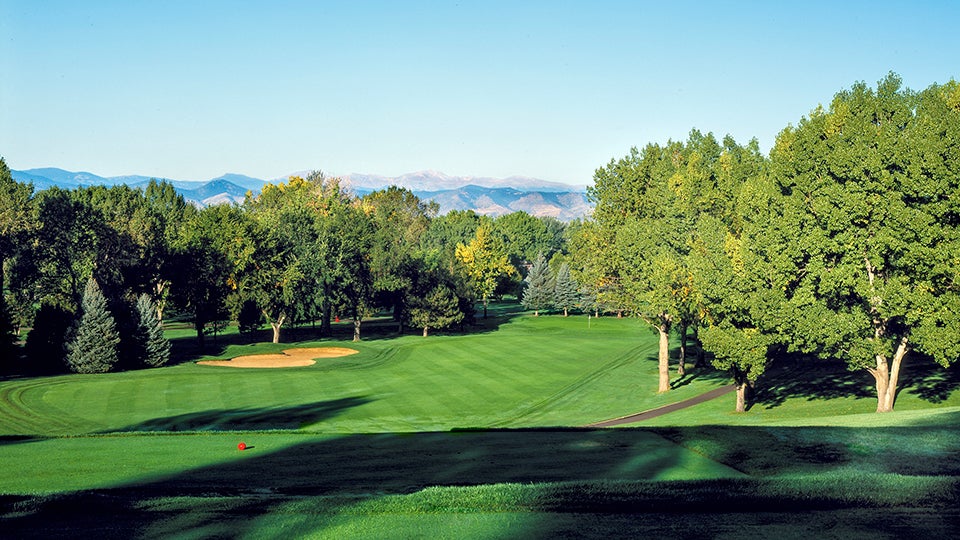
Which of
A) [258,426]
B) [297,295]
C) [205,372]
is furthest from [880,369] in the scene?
[297,295]

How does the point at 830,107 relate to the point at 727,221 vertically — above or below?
above

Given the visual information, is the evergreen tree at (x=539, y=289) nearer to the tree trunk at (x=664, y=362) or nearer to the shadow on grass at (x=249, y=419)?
the tree trunk at (x=664, y=362)

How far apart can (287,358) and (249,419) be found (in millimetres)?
27151

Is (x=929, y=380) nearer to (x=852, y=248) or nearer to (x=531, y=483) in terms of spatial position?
(x=852, y=248)

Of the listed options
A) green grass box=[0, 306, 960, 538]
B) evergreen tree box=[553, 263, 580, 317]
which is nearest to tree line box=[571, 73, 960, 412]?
green grass box=[0, 306, 960, 538]

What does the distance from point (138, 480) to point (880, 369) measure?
3056 centimetres

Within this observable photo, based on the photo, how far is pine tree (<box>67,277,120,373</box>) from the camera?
178ft

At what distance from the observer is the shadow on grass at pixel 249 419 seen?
3623 cm

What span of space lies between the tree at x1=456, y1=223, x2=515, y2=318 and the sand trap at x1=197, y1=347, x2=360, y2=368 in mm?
43920

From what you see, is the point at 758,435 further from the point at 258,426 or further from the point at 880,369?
the point at 258,426

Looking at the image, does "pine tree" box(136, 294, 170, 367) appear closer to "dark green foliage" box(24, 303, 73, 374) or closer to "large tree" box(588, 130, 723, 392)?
"dark green foliage" box(24, 303, 73, 374)

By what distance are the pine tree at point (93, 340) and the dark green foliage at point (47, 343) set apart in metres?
1.58

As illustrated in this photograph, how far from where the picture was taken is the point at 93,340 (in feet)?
179

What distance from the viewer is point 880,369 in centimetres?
3288
